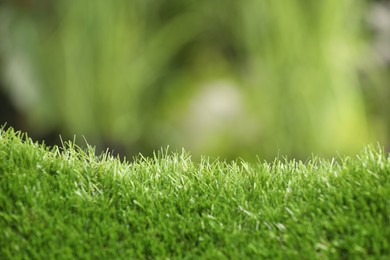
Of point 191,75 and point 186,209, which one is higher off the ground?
point 191,75

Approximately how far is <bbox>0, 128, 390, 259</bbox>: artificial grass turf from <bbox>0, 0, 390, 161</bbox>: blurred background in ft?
3.28

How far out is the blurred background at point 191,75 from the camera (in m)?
2.15

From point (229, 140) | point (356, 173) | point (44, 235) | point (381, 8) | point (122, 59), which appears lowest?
point (44, 235)

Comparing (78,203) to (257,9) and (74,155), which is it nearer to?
(74,155)

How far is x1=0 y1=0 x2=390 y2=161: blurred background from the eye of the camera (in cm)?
215

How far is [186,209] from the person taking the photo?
41.5 inches

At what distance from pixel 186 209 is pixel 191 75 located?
1.20m

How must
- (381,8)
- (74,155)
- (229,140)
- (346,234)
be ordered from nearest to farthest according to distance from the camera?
(346,234) < (74,155) < (229,140) < (381,8)

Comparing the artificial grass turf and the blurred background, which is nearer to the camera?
the artificial grass turf

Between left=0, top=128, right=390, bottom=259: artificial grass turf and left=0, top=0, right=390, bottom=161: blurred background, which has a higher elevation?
left=0, top=0, right=390, bottom=161: blurred background

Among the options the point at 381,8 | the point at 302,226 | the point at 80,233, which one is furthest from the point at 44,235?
the point at 381,8

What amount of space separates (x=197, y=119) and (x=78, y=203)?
114 cm

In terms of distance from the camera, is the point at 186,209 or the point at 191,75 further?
the point at 191,75

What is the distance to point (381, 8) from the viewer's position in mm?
2361
